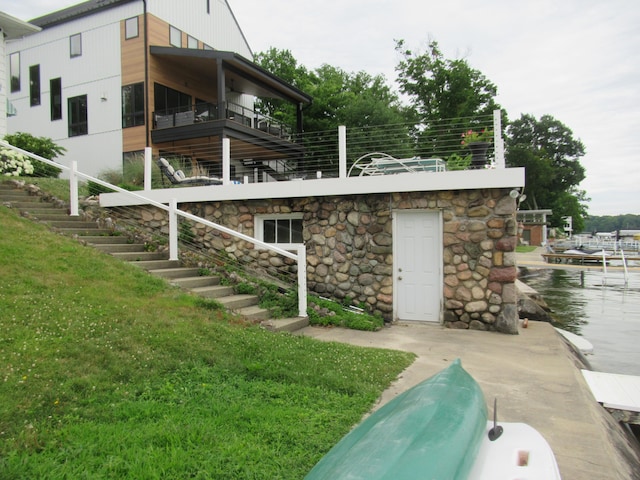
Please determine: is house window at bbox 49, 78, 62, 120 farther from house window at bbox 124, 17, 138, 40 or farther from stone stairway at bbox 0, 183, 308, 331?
stone stairway at bbox 0, 183, 308, 331

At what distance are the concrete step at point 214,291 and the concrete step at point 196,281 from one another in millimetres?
108

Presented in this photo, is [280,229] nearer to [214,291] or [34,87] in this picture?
[214,291]

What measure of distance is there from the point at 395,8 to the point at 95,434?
12.0m

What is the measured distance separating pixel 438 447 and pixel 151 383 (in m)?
2.97

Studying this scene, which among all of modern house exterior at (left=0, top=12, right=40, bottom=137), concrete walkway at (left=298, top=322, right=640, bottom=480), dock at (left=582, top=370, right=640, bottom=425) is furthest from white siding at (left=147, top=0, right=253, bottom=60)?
dock at (left=582, top=370, right=640, bottom=425)

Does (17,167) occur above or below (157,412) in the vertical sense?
above

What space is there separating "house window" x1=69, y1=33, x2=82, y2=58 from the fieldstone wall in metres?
14.8

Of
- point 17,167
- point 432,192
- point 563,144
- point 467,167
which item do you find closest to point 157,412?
point 432,192

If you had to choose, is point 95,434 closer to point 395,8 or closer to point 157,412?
point 157,412

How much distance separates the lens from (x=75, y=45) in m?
19.9

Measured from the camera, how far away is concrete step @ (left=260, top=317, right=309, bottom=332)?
6.59 m

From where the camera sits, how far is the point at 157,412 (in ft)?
11.7

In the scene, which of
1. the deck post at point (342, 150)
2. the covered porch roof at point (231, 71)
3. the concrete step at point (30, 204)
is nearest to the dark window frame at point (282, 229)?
the deck post at point (342, 150)

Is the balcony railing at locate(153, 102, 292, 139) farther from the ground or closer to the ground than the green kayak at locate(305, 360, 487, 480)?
farther from the ground
